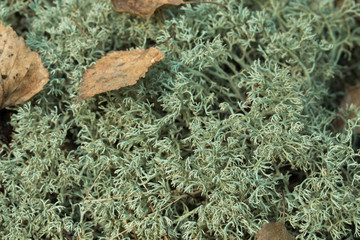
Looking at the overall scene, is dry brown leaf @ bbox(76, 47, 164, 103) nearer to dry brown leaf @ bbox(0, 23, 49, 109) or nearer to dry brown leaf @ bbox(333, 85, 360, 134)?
dry brown leaf @ bbox(0, 23, 49, 109)

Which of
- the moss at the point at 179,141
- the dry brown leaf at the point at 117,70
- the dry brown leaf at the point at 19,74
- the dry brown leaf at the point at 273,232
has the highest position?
the dry brown leaf at the point at 19,74

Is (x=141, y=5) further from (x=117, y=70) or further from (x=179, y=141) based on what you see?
(x=179, y=141)

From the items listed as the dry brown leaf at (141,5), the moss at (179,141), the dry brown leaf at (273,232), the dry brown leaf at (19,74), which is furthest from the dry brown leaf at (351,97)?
the dry brown leaf at (19,74)

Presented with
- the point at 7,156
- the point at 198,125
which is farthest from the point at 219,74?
the point at 7,156

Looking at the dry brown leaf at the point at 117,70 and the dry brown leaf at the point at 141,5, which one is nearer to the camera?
the dry brown leaf at the point at 117,70

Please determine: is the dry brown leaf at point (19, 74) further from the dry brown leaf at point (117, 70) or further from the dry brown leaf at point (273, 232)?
the dry brown leaf at point (273, 232)

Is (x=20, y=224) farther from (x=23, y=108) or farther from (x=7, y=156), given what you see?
(x=23, y=108)
